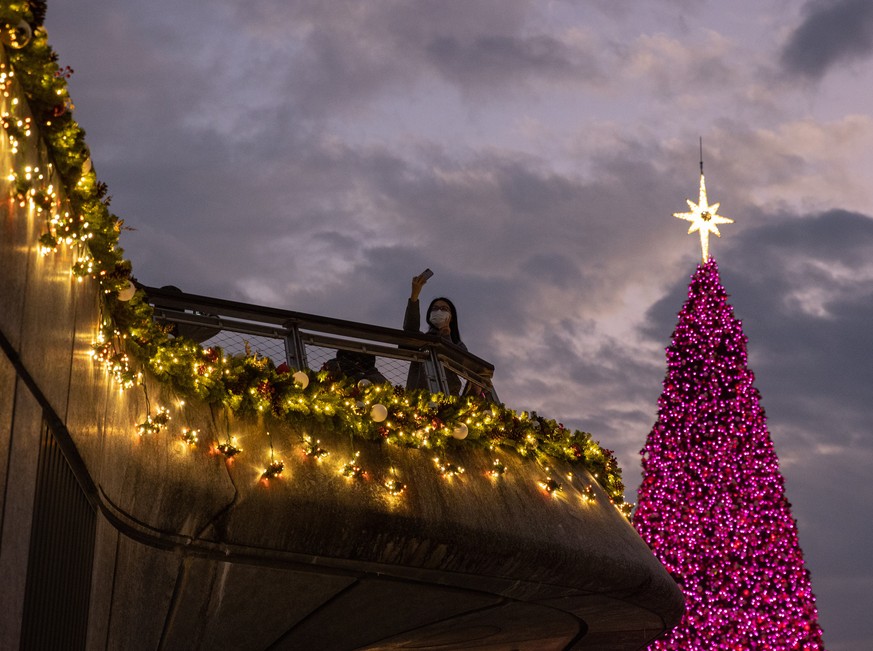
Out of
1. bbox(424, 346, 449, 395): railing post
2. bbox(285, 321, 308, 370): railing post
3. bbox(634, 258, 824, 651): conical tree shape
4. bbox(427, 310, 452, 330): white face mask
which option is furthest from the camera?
bbox(634, 258, 824, 651): conical tree shape

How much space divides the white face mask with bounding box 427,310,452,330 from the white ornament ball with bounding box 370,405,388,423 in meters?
3.62

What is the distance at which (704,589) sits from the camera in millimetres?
24109

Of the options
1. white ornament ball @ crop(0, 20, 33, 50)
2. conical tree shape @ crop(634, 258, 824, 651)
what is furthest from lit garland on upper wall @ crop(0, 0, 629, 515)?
conical tree shape @ crop(634, 258, 824, 651)

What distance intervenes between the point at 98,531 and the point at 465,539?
14.2ft

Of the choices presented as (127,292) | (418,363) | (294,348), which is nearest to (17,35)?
(127,292)

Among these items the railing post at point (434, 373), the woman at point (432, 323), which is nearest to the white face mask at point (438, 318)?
the woman at point (432, 323)

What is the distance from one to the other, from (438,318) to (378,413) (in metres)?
3.71

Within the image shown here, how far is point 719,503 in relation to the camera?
970 inches

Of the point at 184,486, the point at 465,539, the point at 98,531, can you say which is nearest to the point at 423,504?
the point at 465,539

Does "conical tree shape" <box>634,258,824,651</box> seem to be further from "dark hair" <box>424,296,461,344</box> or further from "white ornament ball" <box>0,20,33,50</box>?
"white ornament ball" <box>0,20,33,50</box>

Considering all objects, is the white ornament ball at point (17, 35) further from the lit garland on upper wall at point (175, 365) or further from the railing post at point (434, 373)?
the railing post at point (434, 373)

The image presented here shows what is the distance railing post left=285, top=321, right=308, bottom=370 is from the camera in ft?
40.7

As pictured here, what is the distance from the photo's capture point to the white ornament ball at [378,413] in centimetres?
1142

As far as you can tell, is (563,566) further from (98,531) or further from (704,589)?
(704,589)
